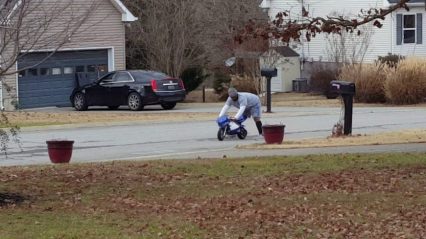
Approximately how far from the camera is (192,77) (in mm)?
42906

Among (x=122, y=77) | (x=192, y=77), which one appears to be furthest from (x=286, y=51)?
(x=122, y=77)

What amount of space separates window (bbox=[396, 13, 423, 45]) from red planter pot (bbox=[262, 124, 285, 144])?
2637 centimetres

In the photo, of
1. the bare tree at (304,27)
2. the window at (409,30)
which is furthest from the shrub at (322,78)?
the bare tree at (304,27)

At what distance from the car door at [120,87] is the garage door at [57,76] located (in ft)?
11.3

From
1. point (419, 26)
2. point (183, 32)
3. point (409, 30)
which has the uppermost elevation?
point (419, 26)

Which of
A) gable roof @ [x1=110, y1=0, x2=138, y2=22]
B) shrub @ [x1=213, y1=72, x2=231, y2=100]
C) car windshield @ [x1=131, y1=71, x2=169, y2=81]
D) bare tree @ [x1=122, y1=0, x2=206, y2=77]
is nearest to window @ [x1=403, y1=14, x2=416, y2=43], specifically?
shrub @ [x1=213, y1=72, x2=231, y2=100]

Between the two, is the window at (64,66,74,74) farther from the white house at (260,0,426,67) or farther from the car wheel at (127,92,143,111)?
the white house at (260,0,426,67)

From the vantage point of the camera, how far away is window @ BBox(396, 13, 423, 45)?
141 feet

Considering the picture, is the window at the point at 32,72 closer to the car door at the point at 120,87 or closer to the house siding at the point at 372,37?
the car door at the point at 120,87

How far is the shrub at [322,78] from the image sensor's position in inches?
1617

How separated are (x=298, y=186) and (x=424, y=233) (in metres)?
2.87

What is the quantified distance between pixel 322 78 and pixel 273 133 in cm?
2401

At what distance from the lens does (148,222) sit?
8.43 m

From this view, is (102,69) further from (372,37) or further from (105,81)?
(372,37)
